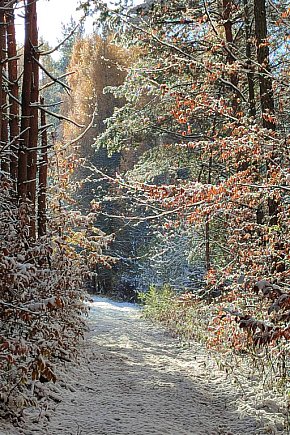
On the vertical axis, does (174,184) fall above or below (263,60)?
below

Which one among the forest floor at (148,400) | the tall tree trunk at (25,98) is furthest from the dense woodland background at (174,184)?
the forest floor at (148,400)

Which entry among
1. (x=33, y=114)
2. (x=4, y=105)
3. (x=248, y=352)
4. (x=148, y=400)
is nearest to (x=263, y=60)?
(x=33, y=114)

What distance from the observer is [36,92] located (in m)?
7.09

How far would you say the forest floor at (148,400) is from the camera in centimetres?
499

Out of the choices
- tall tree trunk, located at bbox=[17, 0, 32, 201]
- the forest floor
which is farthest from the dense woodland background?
the forest floor

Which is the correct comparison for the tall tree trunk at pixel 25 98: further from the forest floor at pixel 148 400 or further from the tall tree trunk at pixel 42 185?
the forest floor at pixel 148 400

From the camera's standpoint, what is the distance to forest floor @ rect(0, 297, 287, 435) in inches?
197

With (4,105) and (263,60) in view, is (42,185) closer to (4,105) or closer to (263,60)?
(4,105)

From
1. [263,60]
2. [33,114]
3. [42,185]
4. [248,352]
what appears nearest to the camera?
→ [248,352]

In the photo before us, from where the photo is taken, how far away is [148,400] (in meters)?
6.06

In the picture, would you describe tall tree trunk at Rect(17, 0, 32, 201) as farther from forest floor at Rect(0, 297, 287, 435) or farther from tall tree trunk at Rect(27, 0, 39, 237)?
forest floor at Rect(0, 297, 287, 435)

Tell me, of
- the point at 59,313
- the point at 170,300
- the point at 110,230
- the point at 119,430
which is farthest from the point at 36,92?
the point at 110,230

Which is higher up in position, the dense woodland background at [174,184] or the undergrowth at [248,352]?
the dense woodland background at [174,184]

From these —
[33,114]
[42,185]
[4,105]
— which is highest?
[33,114]
